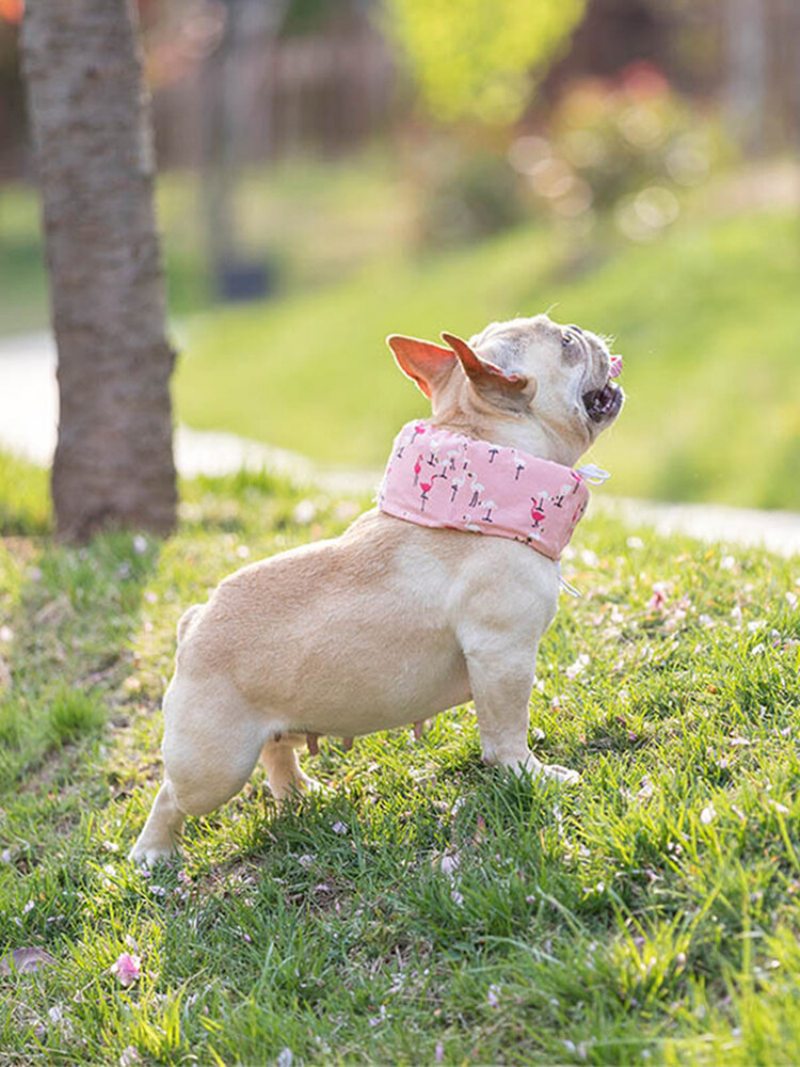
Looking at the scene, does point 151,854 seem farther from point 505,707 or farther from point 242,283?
point 242,283

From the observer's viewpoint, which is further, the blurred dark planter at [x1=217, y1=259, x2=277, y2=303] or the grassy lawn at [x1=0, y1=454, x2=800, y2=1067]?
the blurred dark planter at [x1=217, y1=259, x2=277, y2=303]

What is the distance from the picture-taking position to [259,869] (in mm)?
3881

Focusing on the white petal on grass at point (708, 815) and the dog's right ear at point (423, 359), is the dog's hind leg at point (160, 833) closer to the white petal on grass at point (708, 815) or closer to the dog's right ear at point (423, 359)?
the dog's right ear at point (423, 359)

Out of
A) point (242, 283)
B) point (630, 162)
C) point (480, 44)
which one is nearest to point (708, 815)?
point (630, 162)

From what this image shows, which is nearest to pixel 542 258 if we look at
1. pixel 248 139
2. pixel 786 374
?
pixel 786 374

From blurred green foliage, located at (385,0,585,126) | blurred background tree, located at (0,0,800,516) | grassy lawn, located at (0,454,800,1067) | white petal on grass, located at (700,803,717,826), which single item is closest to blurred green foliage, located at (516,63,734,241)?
blurred background tree, located at (0,0,800,516)

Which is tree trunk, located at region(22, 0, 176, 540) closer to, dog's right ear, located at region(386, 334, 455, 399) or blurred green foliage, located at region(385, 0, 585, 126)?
dog's right ear, located at region(386, 334, 455, 399)

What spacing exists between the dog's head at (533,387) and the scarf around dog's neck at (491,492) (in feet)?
0.29

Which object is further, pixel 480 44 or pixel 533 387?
pixel 480 44

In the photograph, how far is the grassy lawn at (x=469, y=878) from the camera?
2.95 meters

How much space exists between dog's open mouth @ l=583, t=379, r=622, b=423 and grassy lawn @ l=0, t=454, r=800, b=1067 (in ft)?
2.62

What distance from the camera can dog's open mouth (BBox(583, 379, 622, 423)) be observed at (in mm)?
3889

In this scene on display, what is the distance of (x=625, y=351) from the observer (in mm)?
11977

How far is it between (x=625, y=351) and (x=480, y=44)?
7.88m
